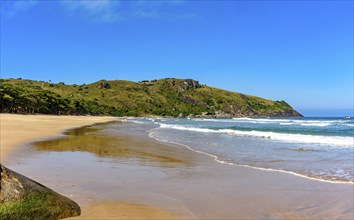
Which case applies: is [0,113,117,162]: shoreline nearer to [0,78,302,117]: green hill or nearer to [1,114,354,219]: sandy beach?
[1,114,354,219]: sandy beach

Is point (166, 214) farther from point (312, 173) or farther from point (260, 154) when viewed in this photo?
point (260, 154)

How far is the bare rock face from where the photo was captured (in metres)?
4.99

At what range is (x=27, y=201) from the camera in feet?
17.4

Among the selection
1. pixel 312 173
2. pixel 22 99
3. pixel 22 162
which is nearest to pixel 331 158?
pixel 312 173

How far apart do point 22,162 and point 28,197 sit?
7.00 metres

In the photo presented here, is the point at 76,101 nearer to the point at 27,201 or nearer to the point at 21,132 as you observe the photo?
the point at 21,132

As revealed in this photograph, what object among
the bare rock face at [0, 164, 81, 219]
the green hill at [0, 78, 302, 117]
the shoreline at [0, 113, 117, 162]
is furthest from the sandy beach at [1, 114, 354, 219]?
the green hill at [0, 78, 302, 117]

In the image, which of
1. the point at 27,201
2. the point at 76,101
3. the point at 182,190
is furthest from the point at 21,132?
the point at 76,101

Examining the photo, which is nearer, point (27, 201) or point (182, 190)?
point (27, 201)

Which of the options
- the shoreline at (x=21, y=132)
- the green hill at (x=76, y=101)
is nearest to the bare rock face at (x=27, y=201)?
the shoreline at (x=21, y=132)

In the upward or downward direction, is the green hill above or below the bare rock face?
above

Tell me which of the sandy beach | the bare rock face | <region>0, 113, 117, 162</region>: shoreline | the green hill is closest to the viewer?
the bare rock face

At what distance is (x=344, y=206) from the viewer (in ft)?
23.9

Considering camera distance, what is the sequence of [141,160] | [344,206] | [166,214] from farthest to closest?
[141,160]
[344,206]
[166,214]
